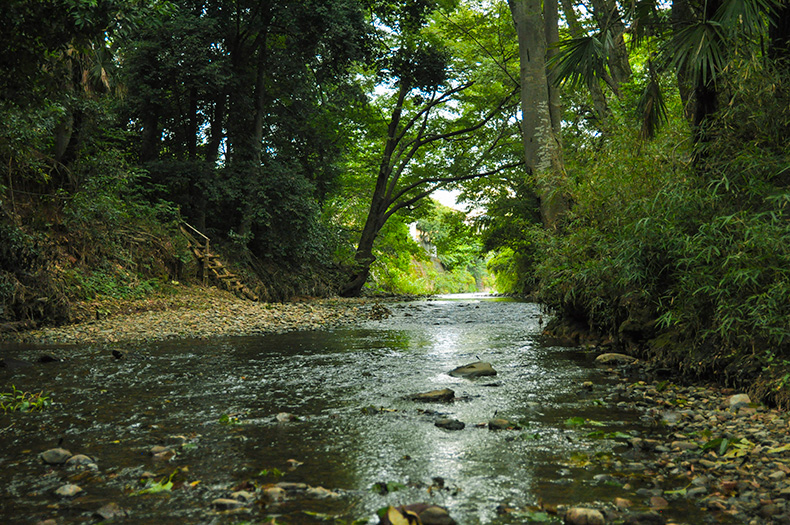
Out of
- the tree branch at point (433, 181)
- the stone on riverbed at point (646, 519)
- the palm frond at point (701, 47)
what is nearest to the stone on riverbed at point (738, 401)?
the stone on riverbed at point (646, 519)

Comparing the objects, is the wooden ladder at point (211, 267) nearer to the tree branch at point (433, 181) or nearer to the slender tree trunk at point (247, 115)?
the slender tree trunk at point (247, 115)

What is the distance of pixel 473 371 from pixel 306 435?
219cm

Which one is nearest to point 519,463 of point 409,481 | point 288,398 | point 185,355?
→ point 409,481

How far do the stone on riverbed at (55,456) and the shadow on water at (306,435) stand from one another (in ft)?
0.11

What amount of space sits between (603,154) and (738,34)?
2428 mm

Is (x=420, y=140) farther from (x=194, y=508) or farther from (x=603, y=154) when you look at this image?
(x=194, y=508)

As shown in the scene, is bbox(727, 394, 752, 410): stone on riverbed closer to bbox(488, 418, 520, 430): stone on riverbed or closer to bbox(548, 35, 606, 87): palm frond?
bbox(488, 418, 520, 430): stone on riverbed

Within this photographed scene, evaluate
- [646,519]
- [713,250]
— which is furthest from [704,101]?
[646,519]

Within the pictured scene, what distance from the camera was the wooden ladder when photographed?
12.9 m

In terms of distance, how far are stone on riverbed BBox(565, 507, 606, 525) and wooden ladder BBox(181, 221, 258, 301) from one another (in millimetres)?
11866

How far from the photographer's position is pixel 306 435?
3.03 meters

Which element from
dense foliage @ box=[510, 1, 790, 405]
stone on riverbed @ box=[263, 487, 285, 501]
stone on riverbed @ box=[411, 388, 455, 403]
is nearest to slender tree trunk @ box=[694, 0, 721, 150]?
dense foliage @ box=[510, 1, 790, 405]

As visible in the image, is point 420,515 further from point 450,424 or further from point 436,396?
point 436,396

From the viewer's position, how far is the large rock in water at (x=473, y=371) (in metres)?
4.82
